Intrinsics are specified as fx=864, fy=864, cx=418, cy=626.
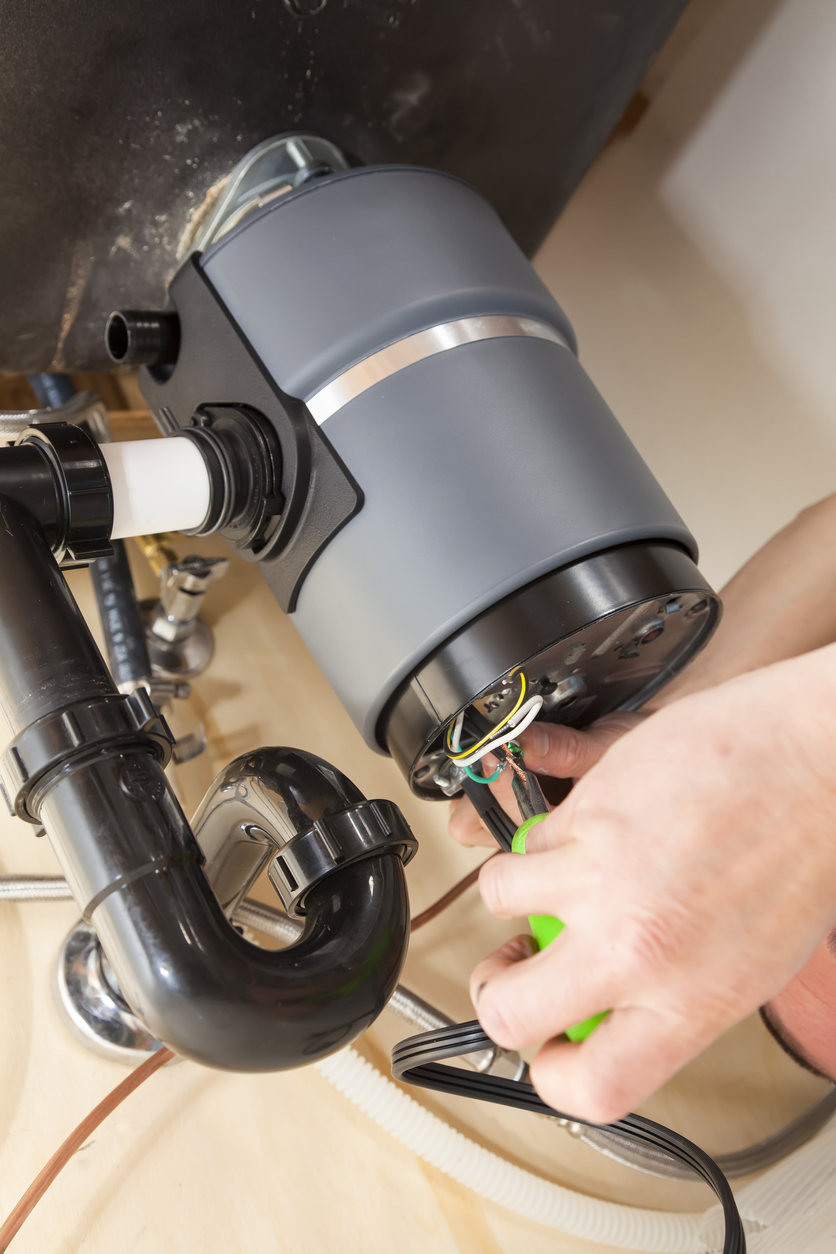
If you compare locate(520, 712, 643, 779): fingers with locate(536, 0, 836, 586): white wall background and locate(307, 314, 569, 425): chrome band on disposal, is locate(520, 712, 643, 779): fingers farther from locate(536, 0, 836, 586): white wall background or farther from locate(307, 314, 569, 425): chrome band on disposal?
locate(536, 0, 836, 586): white wall background

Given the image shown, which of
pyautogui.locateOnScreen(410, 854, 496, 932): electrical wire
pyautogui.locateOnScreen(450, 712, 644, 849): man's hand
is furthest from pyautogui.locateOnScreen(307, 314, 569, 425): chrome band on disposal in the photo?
pyautogui.locateOnScreen(410, 854, 496, 932): electrical wire

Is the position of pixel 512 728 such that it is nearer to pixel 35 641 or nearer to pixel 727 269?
pixel 35 641

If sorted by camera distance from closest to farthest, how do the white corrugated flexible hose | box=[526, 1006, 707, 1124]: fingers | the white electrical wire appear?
box=[526, 1006, 707, 1124]: fingers → the white electrical wire → the white corrugated flexible hose

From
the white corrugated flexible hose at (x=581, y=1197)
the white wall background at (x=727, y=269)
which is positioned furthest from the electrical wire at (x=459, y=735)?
the white wall background at (x=727, y=269)

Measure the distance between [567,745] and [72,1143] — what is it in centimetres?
36

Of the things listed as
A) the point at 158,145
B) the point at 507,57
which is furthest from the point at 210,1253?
the point at 507,57

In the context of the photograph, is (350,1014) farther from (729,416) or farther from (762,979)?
(729,416)

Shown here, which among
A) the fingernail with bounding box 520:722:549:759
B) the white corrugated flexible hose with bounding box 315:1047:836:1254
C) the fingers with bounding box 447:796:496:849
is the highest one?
the fingernail with bounding box 520:722:549:759

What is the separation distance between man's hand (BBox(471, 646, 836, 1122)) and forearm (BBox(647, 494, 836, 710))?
0.29 metres

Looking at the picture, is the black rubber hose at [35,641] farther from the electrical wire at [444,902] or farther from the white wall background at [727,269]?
the white wall background at [727,269]

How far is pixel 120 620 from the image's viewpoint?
0.62 metres

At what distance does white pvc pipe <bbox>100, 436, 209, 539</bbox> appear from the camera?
1.48ft

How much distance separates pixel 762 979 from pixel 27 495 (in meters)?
0.38

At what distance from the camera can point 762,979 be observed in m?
0.33
